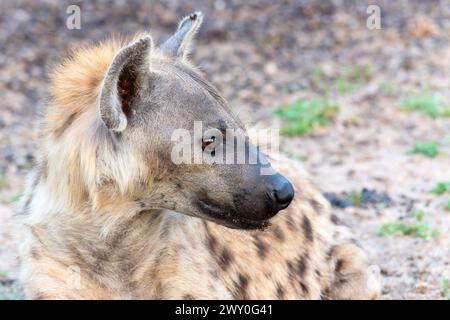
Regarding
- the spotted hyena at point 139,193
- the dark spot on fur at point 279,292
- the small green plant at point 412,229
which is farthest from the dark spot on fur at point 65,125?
the small green plant at point 412,229

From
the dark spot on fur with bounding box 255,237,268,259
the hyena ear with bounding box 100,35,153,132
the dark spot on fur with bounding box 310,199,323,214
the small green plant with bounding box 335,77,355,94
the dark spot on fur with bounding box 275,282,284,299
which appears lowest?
the dark spot on fur with bounding box 275,282,284,299

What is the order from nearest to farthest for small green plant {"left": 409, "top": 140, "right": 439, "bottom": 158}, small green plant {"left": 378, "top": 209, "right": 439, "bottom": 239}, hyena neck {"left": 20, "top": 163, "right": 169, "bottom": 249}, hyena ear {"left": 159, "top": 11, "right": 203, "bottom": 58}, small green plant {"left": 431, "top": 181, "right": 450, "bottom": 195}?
hyena neck {"left": 20, "top": 163, "right": 169, "bottom": 249}
hyena ear {"left": 159, "top": 11, "right": 203, "bottom": 58}
small green plant {"left": 378, "top": 209, "right": 439, "bottom": 239}
small green plant {"left": 431, "top": 181, "right": 450, "bottom": 195}
small green plant {"left": 409, "top": 140, "right": 439, "bottom": 158}

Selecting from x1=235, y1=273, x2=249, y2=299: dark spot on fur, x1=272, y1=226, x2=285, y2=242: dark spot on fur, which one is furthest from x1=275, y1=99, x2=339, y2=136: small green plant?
x1=235, y1=273, x2=249, y2=299: dark spot on fur

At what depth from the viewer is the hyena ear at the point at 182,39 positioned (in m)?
4.01

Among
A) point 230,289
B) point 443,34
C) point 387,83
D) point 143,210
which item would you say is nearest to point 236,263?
point 230,289

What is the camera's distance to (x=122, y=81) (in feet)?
11.6

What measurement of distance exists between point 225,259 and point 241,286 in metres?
0.18

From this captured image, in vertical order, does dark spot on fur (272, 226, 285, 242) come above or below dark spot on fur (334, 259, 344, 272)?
above

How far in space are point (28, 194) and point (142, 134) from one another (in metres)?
0.84

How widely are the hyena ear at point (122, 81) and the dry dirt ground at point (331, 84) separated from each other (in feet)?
6.05

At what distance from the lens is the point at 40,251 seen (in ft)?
12.7

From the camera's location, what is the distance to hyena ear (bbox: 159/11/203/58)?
13.2ft

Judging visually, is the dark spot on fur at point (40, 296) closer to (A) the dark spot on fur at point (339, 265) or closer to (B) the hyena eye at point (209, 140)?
(B) the hyena eye at point (209, 140)

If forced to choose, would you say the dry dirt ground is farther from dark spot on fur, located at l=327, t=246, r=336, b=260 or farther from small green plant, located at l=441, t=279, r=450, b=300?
dark spot on fur, located at l=327, t=246, r=336, b=260
